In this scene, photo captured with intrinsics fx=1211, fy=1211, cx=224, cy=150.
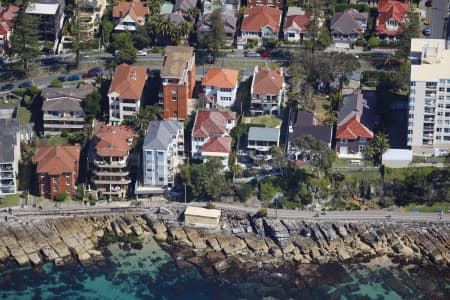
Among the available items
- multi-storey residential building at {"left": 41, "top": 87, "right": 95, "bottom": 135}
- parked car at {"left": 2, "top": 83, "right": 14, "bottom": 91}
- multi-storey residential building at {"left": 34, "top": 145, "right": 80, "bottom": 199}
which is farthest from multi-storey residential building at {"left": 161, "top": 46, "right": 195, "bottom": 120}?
parked car at {"left": 2, "top": 83, "right": 14, "bottom": 91}

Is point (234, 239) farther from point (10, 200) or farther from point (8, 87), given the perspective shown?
point (8, 87)

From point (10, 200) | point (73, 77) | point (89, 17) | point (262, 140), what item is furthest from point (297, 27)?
point (10, 200)

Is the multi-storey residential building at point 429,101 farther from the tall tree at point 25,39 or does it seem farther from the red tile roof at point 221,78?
the tall tree at point 25,39

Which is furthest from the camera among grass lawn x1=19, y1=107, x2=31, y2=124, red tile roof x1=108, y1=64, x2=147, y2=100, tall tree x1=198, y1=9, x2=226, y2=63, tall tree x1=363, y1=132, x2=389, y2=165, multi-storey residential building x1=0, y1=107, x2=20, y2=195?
tall tree x1=198, y1=9, x2=226, y2=63

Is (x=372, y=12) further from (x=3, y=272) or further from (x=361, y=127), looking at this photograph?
(x=3, y=272)

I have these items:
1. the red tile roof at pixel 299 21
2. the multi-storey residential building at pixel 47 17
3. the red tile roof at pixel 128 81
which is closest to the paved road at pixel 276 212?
the red tile roof at pixel 128 81

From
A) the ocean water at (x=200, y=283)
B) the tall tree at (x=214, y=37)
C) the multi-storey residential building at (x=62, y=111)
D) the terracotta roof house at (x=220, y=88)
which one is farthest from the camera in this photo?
the tall tree at (x=214, y=37)

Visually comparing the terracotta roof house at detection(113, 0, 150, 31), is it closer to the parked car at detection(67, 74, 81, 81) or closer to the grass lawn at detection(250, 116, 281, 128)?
the parked car at detection(67, 74, 81, 81)
